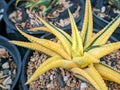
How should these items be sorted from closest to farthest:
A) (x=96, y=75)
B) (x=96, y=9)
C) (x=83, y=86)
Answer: (x=96, y=75) → (x=83, y=86) → (x=96, y=9)

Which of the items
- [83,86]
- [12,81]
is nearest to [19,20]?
[12,81]

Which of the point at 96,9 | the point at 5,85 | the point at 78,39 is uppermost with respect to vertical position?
the point at 78,39

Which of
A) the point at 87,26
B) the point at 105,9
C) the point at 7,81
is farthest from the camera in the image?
the point at 105,9

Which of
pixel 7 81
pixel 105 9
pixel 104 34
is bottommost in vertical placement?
pixel 7 81

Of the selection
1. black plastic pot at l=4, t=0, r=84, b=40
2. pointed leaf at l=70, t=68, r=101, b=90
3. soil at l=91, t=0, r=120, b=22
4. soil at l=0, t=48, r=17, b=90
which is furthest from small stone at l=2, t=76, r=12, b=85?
soil at l=91, t=0, r=120, b=22

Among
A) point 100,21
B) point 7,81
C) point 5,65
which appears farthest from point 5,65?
point 100,21

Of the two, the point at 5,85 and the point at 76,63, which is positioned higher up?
the point at 76,63

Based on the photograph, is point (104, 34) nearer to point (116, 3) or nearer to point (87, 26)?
point (87, 26)

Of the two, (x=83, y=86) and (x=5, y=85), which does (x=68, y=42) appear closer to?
(x=83, y=86)
